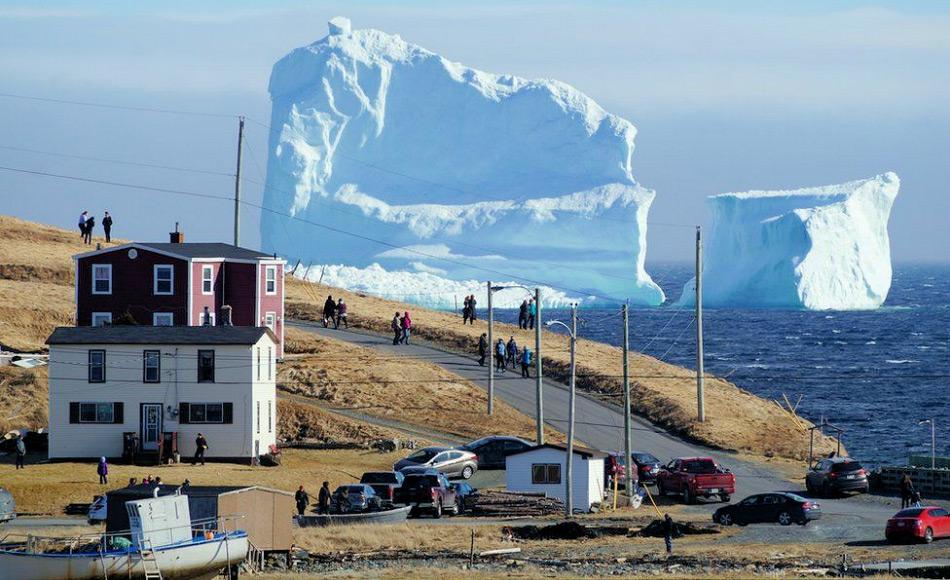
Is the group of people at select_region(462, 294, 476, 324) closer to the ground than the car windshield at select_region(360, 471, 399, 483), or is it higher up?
higher up

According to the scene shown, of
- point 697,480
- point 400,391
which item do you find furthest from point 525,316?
point 697,480

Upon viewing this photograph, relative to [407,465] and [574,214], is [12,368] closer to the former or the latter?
[407,465]

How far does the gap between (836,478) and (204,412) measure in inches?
853

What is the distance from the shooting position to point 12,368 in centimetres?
6397

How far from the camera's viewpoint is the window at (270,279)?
67.0 m

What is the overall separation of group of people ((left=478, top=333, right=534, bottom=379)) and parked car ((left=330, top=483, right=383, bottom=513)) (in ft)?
78.6

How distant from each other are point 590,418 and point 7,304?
93.1ft

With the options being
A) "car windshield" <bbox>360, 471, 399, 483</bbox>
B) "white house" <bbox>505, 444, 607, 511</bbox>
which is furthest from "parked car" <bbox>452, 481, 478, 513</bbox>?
"white house" <bbox>505, 444, 607, 511</bbox>

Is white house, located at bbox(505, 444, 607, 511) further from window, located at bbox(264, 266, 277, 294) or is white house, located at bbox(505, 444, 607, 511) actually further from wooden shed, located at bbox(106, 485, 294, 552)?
window, located at bbox(264, 266, 277, 294)

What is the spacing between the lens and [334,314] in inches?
3179

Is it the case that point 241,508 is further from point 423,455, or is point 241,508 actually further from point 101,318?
point 101,318

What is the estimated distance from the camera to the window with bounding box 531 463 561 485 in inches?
2015

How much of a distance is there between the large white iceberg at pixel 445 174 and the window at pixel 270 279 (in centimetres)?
7545

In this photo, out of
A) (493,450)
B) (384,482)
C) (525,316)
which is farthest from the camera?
(525,316)
